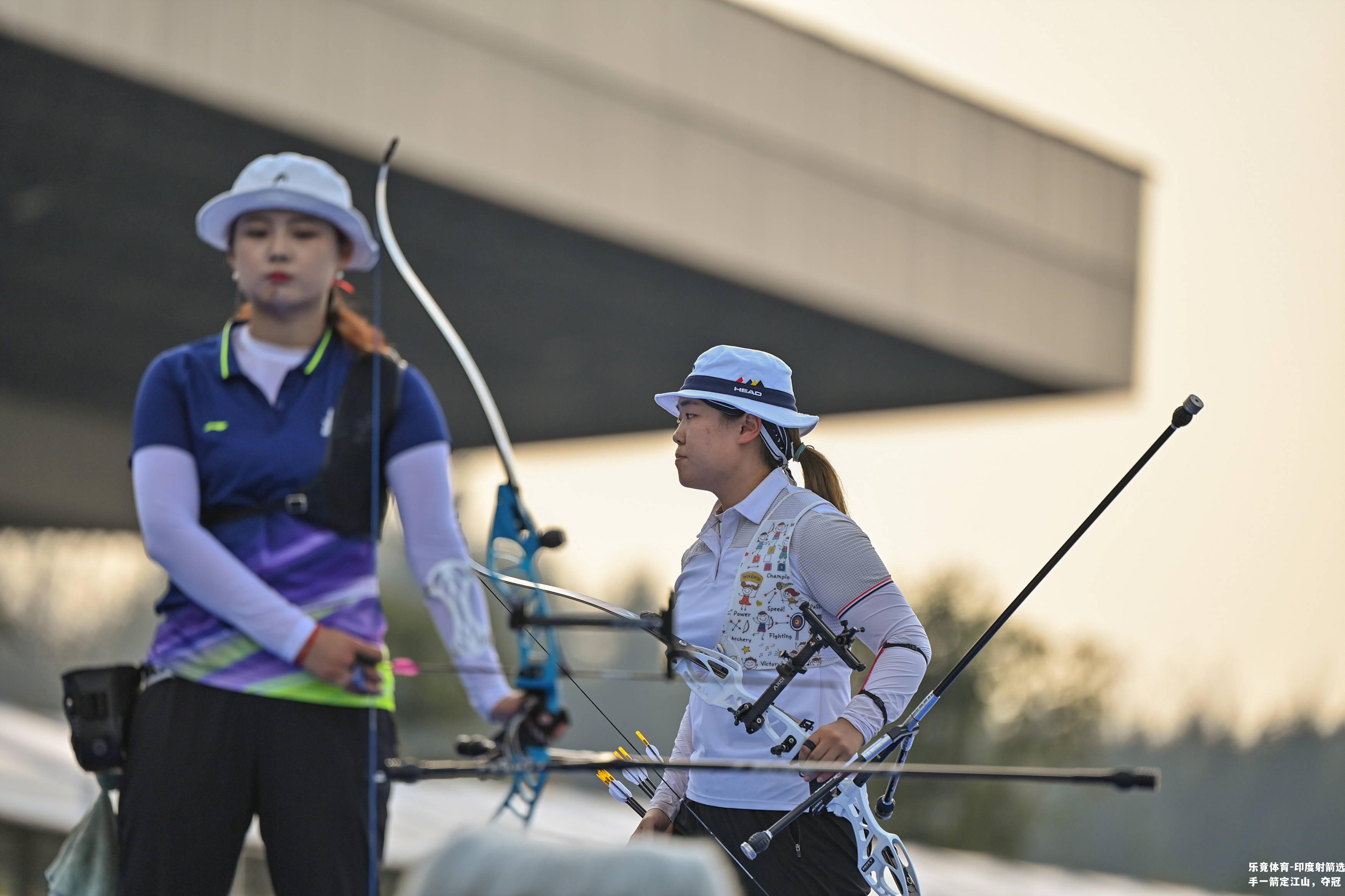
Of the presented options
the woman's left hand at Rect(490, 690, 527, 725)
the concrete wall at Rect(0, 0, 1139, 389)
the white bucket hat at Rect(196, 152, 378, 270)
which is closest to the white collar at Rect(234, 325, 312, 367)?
the white bucket hat at Rect(196, 152, 378, 270)

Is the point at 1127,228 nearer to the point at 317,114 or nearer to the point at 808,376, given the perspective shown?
the point at 808,376

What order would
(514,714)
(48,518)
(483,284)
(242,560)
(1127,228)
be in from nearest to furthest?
1. (514,714)
2. (242,560)
3. (483,284)
4. (1127,228)
5. (48,518)

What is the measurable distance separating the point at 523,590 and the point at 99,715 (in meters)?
0.74

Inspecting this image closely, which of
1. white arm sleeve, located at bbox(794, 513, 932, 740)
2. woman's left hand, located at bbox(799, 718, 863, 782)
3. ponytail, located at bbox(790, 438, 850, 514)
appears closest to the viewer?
woman's left hand, located at bbox(799, 718, 863, 782)

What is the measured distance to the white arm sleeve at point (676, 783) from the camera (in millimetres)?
2918

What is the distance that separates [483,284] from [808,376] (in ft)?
8.78

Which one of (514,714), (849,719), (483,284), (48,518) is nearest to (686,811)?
(849,719)

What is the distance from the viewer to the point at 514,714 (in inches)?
81.8

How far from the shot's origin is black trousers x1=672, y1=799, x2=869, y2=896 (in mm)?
2721

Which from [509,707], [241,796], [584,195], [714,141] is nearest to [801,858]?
[509,707]

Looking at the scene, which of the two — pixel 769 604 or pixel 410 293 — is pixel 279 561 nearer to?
pixel 769 604

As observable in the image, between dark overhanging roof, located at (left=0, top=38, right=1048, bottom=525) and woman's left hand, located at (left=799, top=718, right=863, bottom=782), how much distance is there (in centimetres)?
669

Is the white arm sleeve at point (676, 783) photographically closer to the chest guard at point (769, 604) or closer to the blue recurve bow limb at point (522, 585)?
the chest guard at point (769, 604)

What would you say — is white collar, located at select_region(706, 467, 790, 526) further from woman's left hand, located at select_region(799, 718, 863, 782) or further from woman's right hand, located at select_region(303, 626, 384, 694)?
woman's right hand, located at select_region(303, 626, 384, 694)
